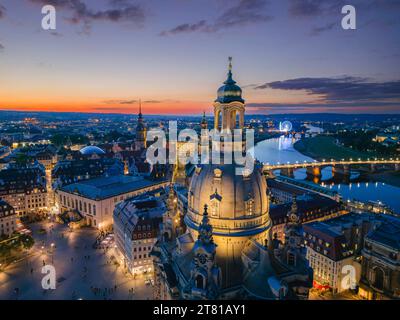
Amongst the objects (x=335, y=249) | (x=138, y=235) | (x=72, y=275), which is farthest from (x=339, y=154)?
(x=72, y=275)

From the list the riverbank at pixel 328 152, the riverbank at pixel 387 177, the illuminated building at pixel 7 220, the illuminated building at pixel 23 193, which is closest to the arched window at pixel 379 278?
the illuminated building at pixel 7 220

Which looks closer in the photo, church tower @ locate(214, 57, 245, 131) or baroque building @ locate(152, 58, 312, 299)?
baroque building @ locate(152, 58, 312, 299)

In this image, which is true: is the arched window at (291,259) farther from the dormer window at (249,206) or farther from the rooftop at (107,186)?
the rooftop at (107,186)

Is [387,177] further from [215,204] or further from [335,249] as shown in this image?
[215,204]

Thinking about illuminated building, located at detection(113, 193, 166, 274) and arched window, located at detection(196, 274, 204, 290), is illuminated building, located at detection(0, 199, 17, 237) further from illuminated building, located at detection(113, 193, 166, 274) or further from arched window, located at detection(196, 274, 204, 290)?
arched window, located at detection(196, 274, 204, 290)

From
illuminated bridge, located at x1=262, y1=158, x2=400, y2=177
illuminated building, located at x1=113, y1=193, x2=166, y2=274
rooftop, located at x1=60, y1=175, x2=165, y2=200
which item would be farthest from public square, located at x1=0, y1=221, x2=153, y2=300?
illuminated bridge, located at x1=262, y1=158, x2=400, y2=177

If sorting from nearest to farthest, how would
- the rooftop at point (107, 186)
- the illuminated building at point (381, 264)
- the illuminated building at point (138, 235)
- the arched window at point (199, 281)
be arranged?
1. the arched window at point (199, 281)
2. the illuminated building at point (381, 264)
3. the illuminated building at point (138, 235)
4. the rooftop at point (107, 186)

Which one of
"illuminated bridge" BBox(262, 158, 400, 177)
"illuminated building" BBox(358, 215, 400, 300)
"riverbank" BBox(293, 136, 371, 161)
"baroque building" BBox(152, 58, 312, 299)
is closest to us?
"baroque building" BBox(152, 58, 312, 299)
